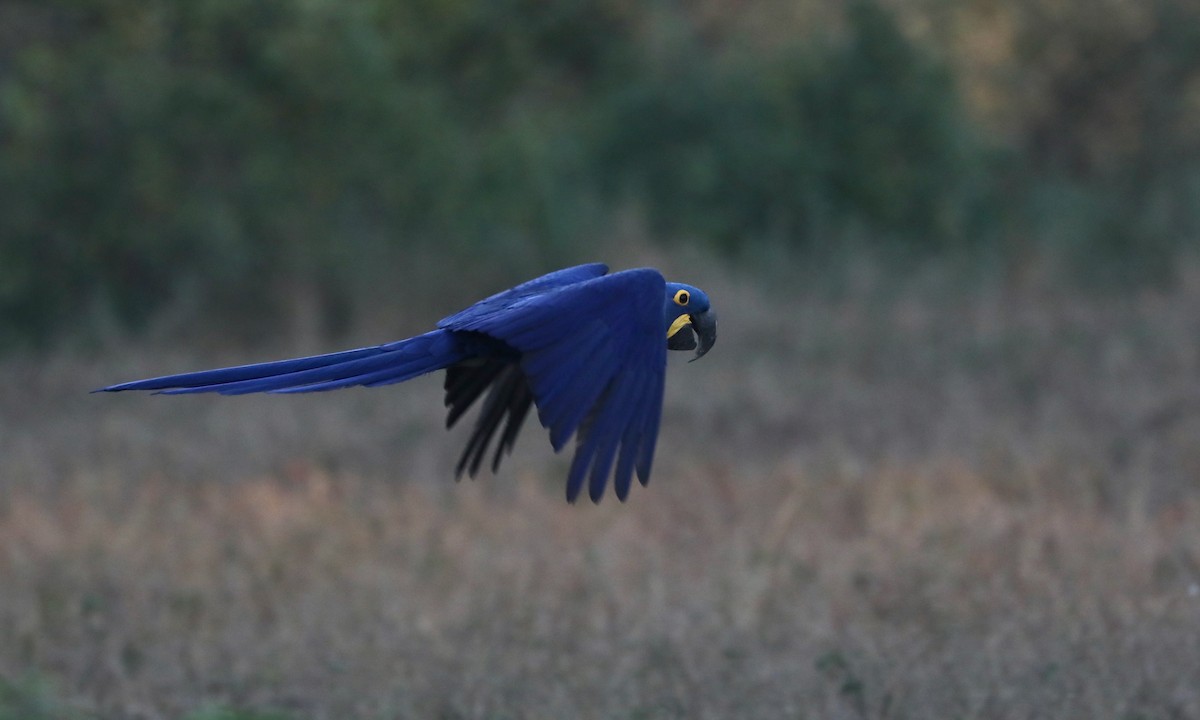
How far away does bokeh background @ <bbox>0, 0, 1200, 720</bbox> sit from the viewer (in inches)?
221

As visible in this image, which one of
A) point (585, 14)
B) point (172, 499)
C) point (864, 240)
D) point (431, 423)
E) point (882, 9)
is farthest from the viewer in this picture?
point (585, 14)

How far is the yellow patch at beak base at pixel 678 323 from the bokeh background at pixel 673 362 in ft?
3.89

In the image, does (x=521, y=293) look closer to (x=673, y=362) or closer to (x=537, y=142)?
(x=673, y=362)

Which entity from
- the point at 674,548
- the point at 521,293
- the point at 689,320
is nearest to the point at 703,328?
the point at 689,320

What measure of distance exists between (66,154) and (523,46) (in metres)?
5.60

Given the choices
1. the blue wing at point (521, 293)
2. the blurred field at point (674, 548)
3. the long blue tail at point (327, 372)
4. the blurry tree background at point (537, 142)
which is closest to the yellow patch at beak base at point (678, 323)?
the blue wing at point (521, 293)

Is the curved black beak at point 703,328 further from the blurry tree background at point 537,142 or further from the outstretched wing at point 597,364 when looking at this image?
the blurry tree background at point 537,142

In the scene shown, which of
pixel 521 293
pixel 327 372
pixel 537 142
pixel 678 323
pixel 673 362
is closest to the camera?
pixel 327 372

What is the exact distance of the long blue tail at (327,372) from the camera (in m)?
4.43

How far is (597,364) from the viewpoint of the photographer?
4418 mm

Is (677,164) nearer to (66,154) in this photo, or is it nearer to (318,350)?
(318,350)

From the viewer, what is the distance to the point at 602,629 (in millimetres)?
5863

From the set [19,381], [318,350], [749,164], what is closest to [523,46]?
[749,164]

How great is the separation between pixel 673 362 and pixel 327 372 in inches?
318
